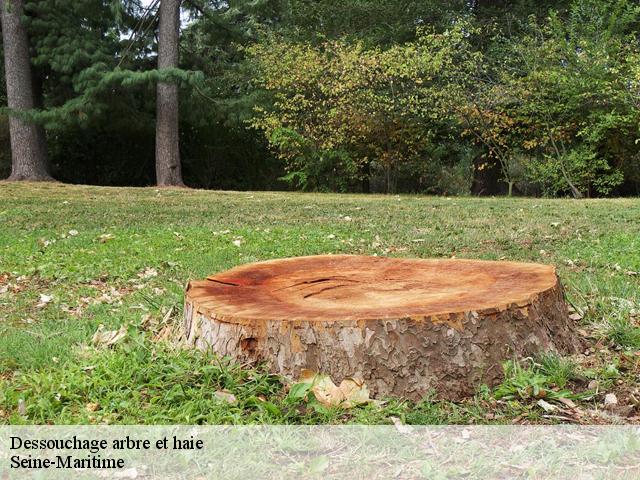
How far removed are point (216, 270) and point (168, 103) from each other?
31.6 ft

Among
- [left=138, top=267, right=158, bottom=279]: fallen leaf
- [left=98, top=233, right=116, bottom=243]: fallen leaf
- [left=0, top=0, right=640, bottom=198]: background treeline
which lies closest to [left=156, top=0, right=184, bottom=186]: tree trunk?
[left=0, top=0, right=640, bottom=198]: background treeline

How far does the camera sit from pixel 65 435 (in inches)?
91.4

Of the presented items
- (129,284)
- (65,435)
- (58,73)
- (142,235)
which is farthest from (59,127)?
(65,435)

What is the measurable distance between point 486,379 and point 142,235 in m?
4.88

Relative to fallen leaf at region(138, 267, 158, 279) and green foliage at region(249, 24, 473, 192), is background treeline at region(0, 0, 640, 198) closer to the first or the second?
green foliage at region(249, 24, 473, 192)

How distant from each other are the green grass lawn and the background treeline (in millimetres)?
3511

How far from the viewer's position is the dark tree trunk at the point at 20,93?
1318cm

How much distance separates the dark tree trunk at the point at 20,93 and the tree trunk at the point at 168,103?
7.88ft

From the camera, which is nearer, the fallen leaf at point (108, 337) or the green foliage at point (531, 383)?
the green foliage at point (531, 383)

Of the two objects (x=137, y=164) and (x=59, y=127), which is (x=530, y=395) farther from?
(x=137, y=164)

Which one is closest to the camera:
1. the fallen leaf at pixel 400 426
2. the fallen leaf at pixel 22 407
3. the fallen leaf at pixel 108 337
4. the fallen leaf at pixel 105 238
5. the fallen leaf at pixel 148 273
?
the fallen leaf at pixel 400 426

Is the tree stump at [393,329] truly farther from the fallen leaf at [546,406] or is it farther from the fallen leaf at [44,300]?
the fallen leaf at [44,300]

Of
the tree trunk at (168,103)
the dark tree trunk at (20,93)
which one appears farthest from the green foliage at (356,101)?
the dark tree trunk at (20,93)

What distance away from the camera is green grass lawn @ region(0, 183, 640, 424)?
2.55 m
